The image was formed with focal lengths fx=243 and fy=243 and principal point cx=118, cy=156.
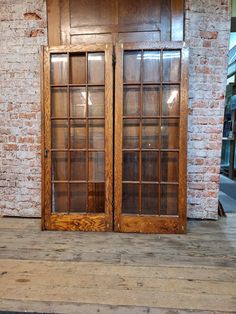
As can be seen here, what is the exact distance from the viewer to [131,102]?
8.60ft

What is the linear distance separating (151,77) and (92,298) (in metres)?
2.09

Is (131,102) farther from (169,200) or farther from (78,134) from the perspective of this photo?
(169,200)

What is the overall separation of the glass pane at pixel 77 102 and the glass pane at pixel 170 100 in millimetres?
868

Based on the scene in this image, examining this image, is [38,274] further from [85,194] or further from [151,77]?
[151,77]

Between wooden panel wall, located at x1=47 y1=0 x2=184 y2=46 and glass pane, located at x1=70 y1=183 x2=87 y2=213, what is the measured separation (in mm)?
1653

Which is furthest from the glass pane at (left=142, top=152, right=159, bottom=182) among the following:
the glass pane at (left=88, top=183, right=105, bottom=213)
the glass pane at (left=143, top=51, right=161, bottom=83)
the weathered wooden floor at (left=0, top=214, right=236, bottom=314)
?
the glass pane at (left=143, top=51, right=161, bottom=83)

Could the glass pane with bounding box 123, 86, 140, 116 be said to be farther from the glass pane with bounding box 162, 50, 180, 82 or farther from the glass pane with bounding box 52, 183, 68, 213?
the glass pane with bounding box 52, 183, 68, 213

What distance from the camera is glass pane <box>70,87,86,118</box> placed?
2664 mm

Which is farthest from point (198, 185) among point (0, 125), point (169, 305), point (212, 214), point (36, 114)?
point (0, 125)

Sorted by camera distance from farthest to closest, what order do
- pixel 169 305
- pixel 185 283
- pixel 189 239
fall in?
pixel 189 239, pixel 185 283, pixel 169 305

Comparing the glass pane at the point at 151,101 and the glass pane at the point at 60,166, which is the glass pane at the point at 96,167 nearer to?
the glass pane at the point at 60,166

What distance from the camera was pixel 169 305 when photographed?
4.85 feet

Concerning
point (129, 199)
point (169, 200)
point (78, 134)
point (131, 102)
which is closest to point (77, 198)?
point (129, 199)

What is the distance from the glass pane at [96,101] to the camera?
2.66 metres
